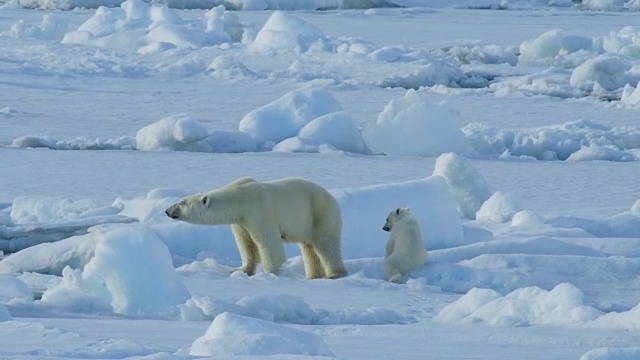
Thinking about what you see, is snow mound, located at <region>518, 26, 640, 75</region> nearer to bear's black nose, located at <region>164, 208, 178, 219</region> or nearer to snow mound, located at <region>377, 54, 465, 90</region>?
snow mound, located at <region>377, 54, 465, 90</region>

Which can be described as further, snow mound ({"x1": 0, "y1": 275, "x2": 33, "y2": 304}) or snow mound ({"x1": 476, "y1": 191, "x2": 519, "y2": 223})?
snow mound ({"x1": 476, "y1": 191, "x2": 519, "y2": 223})

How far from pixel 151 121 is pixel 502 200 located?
5.17 metres

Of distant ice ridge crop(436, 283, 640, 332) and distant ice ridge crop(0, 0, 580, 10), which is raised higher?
distant ice ridge crop(436, 283, 640, 332)

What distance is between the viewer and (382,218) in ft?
18.2

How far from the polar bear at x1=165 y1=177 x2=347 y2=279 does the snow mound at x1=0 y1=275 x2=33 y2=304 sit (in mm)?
798

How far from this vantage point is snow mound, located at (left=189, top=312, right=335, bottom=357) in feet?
7.80

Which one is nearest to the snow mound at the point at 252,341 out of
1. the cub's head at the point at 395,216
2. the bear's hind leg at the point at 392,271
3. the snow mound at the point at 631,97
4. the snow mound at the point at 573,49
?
the bear's hind leg at the point at 392,271

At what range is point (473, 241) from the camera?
5.57 m

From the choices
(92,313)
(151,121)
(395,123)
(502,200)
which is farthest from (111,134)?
(92,313)

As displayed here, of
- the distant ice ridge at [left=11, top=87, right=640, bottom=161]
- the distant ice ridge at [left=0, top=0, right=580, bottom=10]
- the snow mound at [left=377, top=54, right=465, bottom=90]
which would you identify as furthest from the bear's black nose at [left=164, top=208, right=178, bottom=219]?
the distant ice ridge at [left=0, top=0, right=580, bottom=10]

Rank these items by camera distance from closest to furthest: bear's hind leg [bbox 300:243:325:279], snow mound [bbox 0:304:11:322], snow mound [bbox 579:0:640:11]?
snow mound [bbox 0:304:11:322], bear's hind leg [bbox 300:243:325:279], snow mound [bbox 579:0:640:11]

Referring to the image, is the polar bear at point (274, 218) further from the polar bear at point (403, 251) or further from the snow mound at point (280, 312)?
the snow mound at point (280, 312)

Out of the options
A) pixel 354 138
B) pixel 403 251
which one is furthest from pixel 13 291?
pixel 354 138

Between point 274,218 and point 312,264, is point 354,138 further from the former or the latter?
point 274,218
